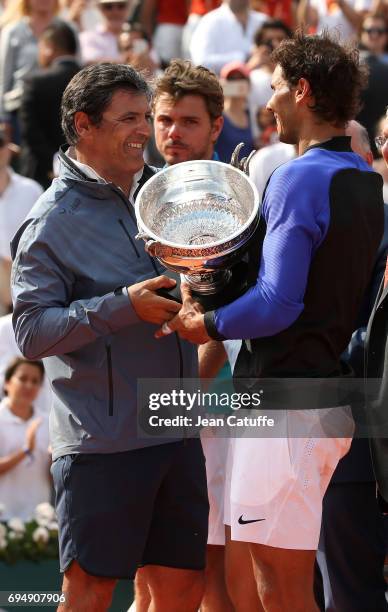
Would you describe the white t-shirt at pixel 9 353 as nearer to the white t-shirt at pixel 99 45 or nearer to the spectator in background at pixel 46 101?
the spectator in background at pixel 46 101

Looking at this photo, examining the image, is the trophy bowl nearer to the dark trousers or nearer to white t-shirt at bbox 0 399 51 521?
the dark trousers

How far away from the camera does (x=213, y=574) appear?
14.5 ft

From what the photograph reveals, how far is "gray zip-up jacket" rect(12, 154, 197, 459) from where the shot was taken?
3643mm

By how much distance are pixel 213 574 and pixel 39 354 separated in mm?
1282

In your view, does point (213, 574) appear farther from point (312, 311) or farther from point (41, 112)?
point (41, 112)

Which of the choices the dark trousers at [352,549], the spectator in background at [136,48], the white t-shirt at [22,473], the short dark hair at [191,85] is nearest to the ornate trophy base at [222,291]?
the dark trousers at [352,549]

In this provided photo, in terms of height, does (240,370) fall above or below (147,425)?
above

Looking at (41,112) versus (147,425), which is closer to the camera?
(147,425)

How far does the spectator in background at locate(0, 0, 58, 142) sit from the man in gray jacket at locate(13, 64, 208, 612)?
5720 millimetres

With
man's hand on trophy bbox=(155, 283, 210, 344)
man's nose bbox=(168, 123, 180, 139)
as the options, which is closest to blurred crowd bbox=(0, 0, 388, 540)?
man's nose bbox=(168, 123, 180, 139)

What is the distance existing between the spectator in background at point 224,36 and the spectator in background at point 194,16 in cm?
39

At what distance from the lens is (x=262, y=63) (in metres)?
9.17

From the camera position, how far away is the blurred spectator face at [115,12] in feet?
32.4

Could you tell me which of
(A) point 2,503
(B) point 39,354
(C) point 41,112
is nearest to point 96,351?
(B) point 39,354
